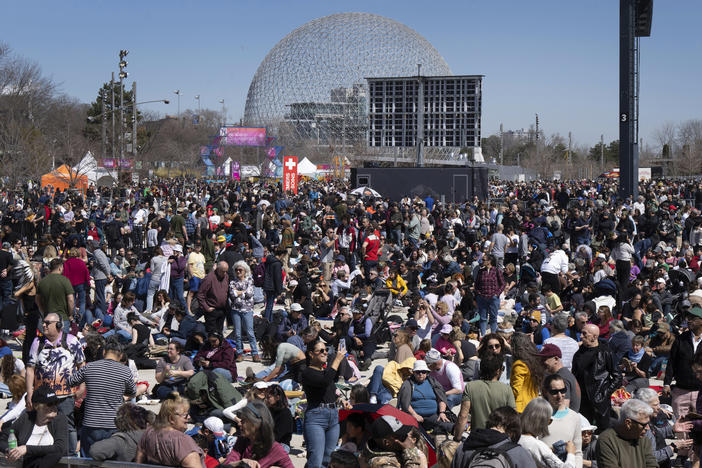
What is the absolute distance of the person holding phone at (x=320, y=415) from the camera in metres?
6.43

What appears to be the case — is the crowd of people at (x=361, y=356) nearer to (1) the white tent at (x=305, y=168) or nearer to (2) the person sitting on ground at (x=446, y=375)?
(2) the person sitting on ground at (x=446, y=375)

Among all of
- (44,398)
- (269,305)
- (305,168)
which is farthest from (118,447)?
(305,168)

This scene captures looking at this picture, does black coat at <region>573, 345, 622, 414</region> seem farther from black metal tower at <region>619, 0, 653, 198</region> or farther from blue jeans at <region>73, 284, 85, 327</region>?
black metal tower at <region>619, 0, 653, 198</region>

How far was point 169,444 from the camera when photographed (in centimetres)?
539

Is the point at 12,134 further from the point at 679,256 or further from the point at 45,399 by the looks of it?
the point at 45,399

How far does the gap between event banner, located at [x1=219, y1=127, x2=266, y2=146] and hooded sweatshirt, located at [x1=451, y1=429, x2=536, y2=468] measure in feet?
184

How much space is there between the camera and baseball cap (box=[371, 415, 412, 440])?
16.8ft

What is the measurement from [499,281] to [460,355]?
2.72 m

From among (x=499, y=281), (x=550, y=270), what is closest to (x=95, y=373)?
(x=499, y=281)

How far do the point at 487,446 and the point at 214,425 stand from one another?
330cm

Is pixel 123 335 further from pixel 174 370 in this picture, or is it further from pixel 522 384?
pixel 522 384

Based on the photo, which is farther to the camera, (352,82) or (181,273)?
(352,82)

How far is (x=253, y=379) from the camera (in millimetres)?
9148

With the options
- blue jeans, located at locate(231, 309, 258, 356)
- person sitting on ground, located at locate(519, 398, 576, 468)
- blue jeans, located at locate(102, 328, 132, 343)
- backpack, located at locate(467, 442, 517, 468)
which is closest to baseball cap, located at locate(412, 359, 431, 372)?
person sitting on ground, located at locate(519, 398, 576, 468)
